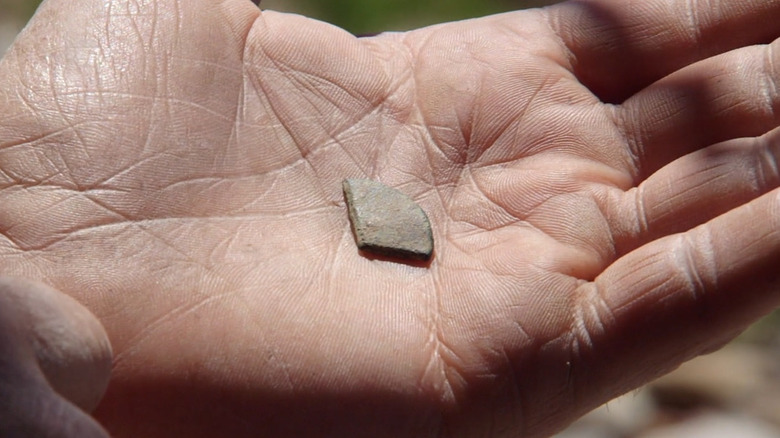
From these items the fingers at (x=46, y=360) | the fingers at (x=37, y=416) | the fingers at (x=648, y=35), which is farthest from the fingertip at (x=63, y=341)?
the fingers at (x=648, y=35)

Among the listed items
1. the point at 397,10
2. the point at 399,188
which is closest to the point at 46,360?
the point at 399,188

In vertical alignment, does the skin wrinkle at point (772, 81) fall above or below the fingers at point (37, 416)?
above

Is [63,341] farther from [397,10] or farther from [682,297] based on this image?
[397,10]

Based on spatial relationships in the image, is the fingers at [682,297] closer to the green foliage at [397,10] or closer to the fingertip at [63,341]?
the fingertip at [63,341]

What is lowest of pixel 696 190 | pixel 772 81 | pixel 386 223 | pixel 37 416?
pixel 386 223

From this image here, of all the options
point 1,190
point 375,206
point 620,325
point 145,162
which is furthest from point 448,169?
point 1,190

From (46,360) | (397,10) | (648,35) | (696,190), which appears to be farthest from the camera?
(397,10)

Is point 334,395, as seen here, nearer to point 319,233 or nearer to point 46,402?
point 319,233
